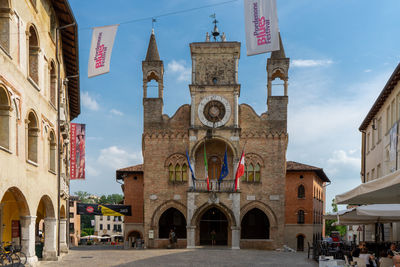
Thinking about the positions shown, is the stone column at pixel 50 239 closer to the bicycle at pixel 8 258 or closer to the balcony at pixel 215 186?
the bicycle at pixel 8 258

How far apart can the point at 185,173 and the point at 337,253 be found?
17.4 m

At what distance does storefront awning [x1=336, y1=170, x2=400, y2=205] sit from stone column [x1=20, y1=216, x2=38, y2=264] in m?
10.2

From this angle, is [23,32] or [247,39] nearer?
[23,32]

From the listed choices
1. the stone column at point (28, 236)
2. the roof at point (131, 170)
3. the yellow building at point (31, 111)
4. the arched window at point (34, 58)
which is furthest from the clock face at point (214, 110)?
the stone column at point (28, 236)

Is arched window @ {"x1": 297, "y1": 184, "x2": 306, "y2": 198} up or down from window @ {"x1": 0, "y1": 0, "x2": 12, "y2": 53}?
down

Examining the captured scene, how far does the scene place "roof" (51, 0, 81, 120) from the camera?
2038 centimetres

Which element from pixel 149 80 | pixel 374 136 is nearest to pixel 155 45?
pixel 149 80

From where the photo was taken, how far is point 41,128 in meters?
18.4

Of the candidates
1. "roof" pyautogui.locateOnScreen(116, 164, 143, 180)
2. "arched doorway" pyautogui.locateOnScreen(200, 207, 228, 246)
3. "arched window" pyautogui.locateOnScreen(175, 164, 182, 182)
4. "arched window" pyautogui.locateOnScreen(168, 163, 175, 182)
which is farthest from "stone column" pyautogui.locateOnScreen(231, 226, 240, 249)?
"roof" pyautogui.locateOnScreen(116, 164, 143, 180)

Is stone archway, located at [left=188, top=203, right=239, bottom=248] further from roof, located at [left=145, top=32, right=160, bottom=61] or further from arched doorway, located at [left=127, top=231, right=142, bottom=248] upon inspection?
roof, located at [left=145, top=32, right=160, bottom=61]

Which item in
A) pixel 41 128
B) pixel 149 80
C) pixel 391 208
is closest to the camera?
pixel 391 208

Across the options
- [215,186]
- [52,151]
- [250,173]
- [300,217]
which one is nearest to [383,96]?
[250,173]

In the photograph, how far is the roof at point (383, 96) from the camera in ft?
81.4

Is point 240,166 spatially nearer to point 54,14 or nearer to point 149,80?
point 149,80
